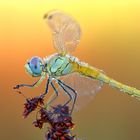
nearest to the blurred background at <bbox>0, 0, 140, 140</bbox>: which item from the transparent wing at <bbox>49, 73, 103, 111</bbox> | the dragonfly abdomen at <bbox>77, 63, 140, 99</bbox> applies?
the dragonfly abdomen at <bbox>77, 63, 140, 99</bbox>

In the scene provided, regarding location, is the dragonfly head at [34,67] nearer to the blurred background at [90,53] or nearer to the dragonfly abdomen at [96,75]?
the dragonfly abdomen at [96,75]

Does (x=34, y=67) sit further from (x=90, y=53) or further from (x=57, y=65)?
(x=90, y=53)

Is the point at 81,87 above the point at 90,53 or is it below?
below

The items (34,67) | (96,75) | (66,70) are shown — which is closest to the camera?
(34,67)

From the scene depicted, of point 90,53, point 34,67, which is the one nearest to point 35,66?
point 34,67

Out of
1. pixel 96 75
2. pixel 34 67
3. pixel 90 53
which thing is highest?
pixel 90 53

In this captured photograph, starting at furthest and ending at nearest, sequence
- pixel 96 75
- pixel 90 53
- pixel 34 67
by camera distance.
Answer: pixel 90 53
pixel 96 75
pixel 34 67
